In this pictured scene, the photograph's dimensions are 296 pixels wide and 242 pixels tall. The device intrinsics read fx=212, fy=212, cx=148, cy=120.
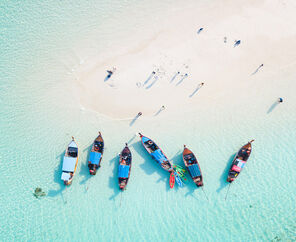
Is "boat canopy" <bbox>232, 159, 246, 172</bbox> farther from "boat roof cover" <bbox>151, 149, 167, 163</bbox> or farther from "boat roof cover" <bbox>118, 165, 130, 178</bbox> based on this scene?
"boat roof cover" <bbox>118, 165, 130, 178</bbox>

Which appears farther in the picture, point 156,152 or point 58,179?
point 58,179

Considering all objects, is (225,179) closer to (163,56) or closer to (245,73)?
(245,73)

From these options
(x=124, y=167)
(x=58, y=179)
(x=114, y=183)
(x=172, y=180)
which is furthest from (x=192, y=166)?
(x=58, y=179)

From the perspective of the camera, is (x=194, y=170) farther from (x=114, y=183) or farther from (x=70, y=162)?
(x=70, y=162)

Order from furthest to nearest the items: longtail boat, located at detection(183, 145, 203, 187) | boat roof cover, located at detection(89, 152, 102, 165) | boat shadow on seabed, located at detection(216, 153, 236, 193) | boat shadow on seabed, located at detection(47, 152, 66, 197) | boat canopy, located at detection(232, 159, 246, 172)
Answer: boat shadow on seabed, located at detection(216, 153, 236, 193)
boat shadow on seabed, located at detection(47, 152, 66, 197)
boat canopy, located at detection(232, 159, 246, 172)
longtail boat, located at detection(183, 145, 203, 187)
boat roof cover, located at detection(89, 152, 102, 165)

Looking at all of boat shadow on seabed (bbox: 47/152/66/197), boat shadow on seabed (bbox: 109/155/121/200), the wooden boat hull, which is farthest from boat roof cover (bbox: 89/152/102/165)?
the wooden boat hull

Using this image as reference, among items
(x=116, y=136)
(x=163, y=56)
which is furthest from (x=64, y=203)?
(x=163, y=56)
